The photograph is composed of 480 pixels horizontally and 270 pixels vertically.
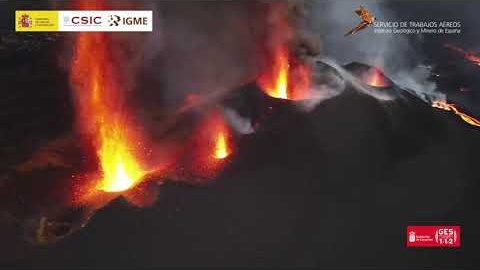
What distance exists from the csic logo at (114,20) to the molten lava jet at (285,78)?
157 centimetres

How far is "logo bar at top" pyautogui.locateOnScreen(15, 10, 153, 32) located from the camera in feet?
12.0

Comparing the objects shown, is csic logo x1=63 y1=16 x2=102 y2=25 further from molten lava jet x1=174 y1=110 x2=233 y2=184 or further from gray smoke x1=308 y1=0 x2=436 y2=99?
A: gray smoke x1=308 y1=0 x2=436 y2=99

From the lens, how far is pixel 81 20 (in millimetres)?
3670

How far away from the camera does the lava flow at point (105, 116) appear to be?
3.91 meters

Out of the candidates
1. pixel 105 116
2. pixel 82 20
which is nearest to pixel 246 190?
pixel 105 116

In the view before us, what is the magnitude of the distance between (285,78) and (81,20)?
2100 millimetres

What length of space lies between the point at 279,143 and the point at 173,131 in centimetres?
110

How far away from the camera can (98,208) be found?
3834mm

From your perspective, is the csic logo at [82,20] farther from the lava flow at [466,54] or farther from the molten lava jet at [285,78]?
the lava flow at [466,54]

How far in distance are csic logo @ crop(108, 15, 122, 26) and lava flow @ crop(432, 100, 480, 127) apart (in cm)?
332

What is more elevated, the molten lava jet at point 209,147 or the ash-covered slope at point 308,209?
the molten lava jet at point 209,147

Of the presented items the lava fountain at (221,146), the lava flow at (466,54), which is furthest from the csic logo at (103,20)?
the lava flow at (466,54)

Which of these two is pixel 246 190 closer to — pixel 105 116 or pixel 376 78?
pixel 105 116

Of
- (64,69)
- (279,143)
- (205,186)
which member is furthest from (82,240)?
(279,143)
